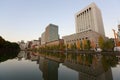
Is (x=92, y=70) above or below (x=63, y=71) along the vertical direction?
above

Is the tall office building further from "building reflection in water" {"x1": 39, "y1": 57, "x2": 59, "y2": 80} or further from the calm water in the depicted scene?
"building reflection in water" {"x1": 39, "y1": 57, "x2": 59, "y2": 80}

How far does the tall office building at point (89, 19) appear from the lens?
124 meters

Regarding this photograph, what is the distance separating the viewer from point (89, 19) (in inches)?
5098

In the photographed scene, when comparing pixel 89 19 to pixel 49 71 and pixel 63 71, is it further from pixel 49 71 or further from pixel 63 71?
pixel 49 71

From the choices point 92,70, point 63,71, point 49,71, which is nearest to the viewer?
point 49,71

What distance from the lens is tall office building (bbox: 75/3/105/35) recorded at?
12369 cm

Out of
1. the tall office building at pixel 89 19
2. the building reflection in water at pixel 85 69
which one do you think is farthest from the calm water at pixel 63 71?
the tall office building at pixel 89 19

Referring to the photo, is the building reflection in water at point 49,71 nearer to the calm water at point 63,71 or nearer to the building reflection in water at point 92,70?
the calm water at point 63,71

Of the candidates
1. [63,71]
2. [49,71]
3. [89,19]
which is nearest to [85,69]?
[63,71]

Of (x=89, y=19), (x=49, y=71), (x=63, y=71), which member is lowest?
(x=63, y=71)

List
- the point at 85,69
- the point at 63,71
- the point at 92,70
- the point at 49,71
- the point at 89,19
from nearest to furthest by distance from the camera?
1. the point at 49,71
2. the point at 92,70
3. the point at 63,71
4. the point at 85,69
5. the point at 89,19

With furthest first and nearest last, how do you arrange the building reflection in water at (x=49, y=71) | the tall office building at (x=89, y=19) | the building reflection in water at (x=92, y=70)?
the tall office building at (x=89, y=19) < the building reflection in water at (x=49, y=71) < the building reflection in water at (x=92, y=70)

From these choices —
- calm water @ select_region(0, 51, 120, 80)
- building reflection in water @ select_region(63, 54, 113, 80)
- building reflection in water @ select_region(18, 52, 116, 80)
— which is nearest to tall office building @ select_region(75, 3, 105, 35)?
building reflection in water @ select_region(18, 52, 116, 80)

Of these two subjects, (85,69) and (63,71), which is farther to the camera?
(85,69)
